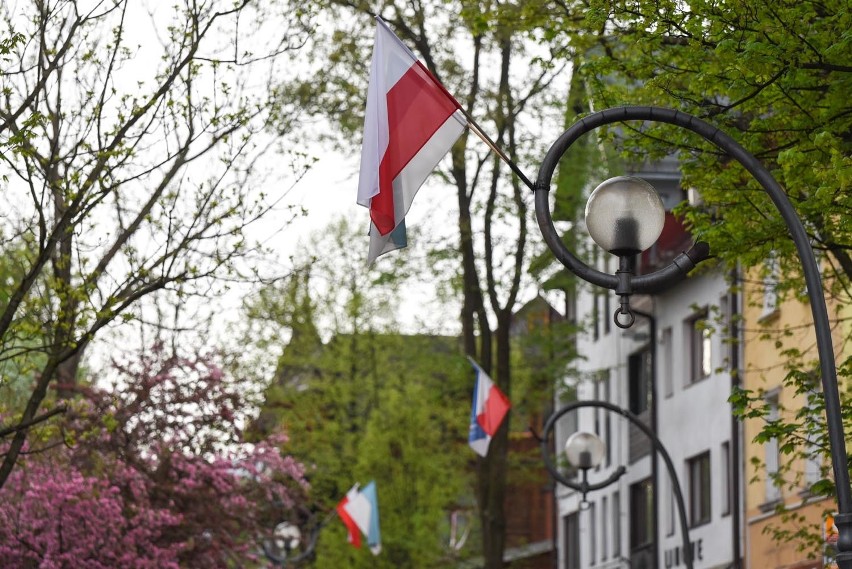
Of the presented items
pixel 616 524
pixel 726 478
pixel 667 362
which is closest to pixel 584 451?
pixel 726 478

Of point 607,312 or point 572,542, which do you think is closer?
point 607,312

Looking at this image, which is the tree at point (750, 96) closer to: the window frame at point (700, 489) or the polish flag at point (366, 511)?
the window frame at point (700, 489)

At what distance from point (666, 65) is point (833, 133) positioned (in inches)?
65.5

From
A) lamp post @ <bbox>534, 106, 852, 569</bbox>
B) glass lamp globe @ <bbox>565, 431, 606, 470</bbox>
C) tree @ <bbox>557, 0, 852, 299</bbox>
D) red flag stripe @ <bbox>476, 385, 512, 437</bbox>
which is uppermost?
red flag stripe @ <bbox>476, 385, 512, 437</bbox>

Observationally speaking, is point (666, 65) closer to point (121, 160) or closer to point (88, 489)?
point (121, 160)

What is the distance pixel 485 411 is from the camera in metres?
29.7

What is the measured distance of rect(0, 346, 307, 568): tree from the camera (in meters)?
23.8

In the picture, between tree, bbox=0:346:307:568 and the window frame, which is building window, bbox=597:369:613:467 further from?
tree, bbox=0:346:307:568

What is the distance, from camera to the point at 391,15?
1293 inches

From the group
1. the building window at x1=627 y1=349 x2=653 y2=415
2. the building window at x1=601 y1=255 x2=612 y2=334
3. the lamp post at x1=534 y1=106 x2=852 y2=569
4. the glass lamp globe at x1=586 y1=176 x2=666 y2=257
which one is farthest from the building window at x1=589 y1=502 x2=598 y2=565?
the glass lamp globe at x1=586 y1=176 x2=666 y2=257

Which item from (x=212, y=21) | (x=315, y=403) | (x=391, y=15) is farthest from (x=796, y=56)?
(x=315, y=403)

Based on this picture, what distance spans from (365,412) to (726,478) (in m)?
20.6

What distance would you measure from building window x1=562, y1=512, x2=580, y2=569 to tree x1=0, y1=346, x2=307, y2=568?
925 inches

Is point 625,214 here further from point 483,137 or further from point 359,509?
point 359,509
